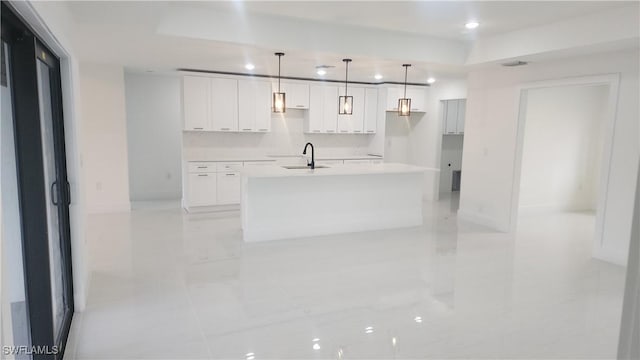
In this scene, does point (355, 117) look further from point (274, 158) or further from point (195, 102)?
point (195, 102)

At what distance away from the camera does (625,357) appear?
0.83 m

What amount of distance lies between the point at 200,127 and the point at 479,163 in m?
4.63

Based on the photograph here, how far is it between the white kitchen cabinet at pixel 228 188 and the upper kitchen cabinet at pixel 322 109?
72.5 inches

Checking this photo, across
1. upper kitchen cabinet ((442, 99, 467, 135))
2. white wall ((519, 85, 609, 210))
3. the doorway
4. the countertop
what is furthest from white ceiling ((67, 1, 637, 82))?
upper kitchen cabinet ((442, 99, 467, 135))

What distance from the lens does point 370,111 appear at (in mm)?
8562

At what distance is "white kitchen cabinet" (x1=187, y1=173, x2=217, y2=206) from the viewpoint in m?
6.93

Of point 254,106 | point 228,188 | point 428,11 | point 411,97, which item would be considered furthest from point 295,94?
point 428,11

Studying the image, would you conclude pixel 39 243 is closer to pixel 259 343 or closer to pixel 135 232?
pixel 259 343

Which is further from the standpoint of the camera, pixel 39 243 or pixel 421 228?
pixel 421 228

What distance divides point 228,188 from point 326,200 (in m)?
2.21

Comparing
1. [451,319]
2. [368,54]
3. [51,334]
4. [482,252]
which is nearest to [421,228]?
[482,252]

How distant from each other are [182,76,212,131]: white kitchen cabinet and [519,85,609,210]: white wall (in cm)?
540

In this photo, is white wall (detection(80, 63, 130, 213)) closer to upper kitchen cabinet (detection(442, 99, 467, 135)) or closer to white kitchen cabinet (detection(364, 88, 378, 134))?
white kitchen cabinet (detection(364, 88, 378, 134))

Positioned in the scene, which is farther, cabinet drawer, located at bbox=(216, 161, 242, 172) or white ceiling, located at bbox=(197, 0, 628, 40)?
cabinet drawer, located at bbox=(216, 161, 242, 172)
